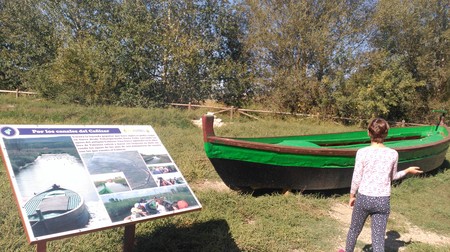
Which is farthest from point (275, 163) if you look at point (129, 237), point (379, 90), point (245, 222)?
A: point (379, 90)

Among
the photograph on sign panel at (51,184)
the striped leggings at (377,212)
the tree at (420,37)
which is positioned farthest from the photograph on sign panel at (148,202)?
the tree at (420,37)

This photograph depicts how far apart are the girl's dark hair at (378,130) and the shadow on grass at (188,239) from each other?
178 centimetres

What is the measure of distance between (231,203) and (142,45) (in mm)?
16298

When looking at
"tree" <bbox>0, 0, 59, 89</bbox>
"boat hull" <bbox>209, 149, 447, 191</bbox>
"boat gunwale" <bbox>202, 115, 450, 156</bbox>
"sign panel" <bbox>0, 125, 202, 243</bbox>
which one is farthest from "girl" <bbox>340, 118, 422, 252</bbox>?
"tree" <bbox>0, 0, 59, 89</bbox>

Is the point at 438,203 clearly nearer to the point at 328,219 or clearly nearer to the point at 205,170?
the point at 328,219

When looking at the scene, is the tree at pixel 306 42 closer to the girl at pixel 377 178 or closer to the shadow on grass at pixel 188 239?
the shadow on grass at pixel 188 239

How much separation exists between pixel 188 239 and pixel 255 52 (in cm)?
1909

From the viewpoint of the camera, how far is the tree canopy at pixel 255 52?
62.6 feet

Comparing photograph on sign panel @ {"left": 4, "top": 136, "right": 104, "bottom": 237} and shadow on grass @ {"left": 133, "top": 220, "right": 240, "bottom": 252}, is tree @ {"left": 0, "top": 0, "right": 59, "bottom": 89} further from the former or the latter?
photograph on sign panel @ {"left": 4, "top": 136, "right": 104, "bottom": 237}

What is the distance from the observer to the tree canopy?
19.1 meters

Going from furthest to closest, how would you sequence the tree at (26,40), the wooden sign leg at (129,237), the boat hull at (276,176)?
the tree at (26,40) → the boat hull at (276,176) → the wooden sign leg at (129,237)

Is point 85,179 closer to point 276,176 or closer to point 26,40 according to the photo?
point 276,176

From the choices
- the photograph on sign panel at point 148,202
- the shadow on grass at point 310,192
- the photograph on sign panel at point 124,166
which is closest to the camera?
the photograph on sign panel at point 148,202

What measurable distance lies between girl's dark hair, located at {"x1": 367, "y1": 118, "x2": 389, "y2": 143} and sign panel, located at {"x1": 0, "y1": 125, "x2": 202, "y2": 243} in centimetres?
169
